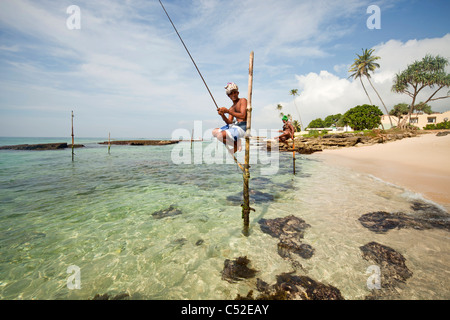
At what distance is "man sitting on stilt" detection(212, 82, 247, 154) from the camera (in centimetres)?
533

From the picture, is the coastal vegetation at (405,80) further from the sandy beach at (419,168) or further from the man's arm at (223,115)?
the man's arm at (223,115)

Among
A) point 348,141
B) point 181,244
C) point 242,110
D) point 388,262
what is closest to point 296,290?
point 388,262

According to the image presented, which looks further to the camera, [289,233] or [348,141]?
[348,141]

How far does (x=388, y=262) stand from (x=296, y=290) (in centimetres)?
273

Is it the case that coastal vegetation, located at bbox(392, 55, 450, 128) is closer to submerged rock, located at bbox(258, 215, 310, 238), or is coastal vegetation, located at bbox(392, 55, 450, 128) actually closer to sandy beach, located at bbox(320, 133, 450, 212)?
sandy beach, located at bbox(320, 133, 450, 212)

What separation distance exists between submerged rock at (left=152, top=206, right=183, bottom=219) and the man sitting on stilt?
4155 millimetres

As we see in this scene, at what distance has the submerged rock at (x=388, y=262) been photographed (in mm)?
3870

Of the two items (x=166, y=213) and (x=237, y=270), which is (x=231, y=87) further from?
(x=166, y=213)

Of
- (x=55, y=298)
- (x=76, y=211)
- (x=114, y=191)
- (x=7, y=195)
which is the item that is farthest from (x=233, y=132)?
(x=7, y=195)

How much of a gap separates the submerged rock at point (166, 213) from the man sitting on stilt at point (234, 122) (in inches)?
164

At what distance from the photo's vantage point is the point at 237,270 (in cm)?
435

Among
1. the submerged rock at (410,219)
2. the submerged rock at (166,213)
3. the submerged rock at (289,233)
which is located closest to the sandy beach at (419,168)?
the submerged rock at (410,219)
